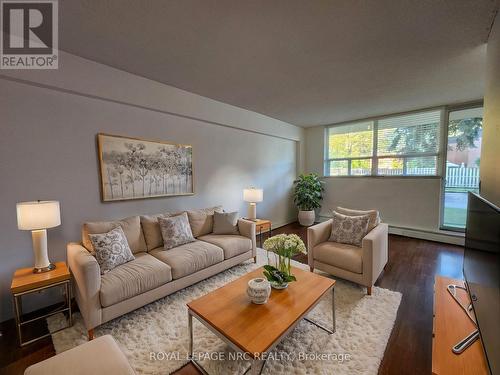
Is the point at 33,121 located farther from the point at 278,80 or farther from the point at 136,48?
the point at 278,80

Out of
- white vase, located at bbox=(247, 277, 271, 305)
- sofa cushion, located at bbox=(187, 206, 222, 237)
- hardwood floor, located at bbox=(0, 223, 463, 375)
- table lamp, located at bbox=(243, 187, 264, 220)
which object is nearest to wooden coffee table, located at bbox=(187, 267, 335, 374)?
white vase, located at bbox=(247, 277, 271, 305)

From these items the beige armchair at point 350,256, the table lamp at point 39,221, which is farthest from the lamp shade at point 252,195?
the table lamp at point 39,221

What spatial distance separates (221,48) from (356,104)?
9.30 feet

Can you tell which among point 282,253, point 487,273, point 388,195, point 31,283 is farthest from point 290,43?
point 388,195

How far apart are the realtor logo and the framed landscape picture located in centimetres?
84

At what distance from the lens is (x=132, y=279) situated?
6.61ft

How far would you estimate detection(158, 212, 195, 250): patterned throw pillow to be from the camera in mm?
2715

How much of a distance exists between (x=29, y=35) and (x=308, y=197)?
509 cm

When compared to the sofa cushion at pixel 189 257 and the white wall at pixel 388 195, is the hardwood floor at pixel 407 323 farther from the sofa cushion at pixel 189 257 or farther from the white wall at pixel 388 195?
the sofa cushion at pixel 189 257

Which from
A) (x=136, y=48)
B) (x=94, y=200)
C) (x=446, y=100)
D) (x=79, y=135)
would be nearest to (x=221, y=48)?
(x=136, y=48)

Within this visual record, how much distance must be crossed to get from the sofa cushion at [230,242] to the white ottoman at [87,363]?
5.64 feet

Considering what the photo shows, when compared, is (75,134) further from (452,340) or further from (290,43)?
(452,340)

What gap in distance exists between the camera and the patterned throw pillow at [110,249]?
211 cm

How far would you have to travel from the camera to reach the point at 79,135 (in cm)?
242
